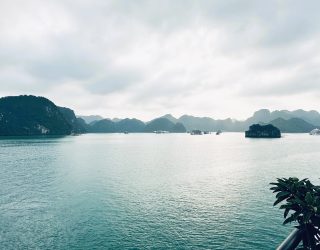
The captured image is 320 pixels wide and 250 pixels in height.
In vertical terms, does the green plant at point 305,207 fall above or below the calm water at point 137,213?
above

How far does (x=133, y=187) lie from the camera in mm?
85250

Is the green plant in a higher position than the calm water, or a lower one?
higher

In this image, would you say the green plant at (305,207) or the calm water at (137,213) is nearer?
the green plant at (305,207)

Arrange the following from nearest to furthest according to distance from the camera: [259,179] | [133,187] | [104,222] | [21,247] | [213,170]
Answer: [21,247] < [104,222] < [133,187] < [259,179] < [213,170]

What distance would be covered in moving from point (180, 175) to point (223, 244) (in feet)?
222

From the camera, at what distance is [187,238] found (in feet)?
148

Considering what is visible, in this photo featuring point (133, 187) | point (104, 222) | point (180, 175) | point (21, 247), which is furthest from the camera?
point (180, 175)

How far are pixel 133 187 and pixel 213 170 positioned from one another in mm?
51238

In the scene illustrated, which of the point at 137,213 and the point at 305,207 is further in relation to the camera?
the point at 137,213

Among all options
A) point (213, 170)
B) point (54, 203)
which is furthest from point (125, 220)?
point (213, 170)

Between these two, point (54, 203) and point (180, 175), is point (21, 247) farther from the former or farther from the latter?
point (180, 175)

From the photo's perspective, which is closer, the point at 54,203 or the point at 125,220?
the point at 125,220

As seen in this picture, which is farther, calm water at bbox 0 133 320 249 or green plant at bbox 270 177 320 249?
calm water at bbox 0 133 320 249

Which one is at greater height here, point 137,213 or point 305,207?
point 305,207
